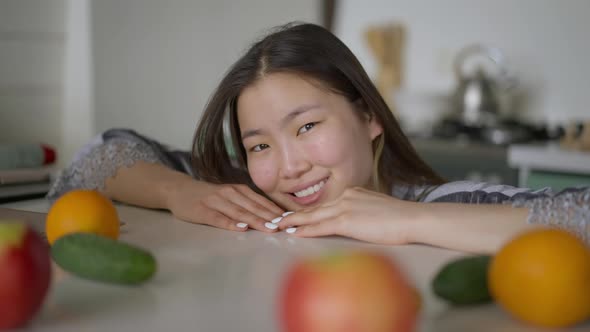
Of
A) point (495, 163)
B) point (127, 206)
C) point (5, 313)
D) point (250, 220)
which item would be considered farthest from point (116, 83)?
point (5, 313)

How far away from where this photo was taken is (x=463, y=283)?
57 centimetres

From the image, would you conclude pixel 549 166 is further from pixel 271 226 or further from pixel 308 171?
pixel 271 226

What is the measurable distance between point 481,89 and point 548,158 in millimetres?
621

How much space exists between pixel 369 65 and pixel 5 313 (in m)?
2.96

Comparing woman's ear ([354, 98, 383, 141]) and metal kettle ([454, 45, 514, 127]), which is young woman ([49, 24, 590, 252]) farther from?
metal kettle ([454, 45, 514, 127])

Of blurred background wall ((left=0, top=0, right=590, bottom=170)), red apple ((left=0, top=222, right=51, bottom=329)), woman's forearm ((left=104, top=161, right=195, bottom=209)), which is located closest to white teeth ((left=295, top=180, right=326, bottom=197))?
woman's forearm ((left=104, top=161, right=195, bottom=209))

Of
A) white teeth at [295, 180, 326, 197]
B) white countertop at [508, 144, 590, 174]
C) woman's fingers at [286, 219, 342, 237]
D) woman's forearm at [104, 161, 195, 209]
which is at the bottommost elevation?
white countertop at [508, 144, 590, 174]

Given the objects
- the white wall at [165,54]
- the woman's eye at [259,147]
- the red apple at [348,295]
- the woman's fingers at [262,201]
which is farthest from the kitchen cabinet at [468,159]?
the red apple at [348,295]

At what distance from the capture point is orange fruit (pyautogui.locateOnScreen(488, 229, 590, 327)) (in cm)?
52

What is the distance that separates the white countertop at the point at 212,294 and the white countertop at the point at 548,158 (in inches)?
59.7

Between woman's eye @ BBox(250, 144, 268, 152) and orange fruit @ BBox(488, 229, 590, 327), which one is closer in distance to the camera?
orange fruit @ BBox(488, 229, 590, 327)

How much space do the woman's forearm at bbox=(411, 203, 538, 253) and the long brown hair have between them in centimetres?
45

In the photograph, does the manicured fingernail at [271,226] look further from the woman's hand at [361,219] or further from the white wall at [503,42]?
the white wall at [503,42]

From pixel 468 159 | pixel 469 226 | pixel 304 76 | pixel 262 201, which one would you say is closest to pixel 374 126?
pixel 304 76
